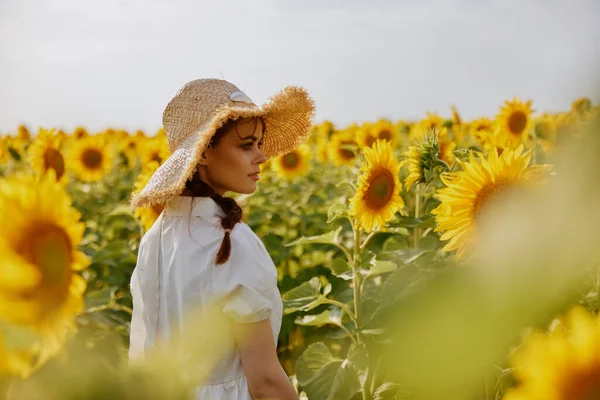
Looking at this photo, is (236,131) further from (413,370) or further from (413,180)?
(413,370)

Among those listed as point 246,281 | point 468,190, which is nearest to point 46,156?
point 246,281

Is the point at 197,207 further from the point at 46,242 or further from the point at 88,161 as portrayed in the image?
the point at 88,161

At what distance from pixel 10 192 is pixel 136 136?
23.2 feet

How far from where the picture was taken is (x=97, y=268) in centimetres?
387

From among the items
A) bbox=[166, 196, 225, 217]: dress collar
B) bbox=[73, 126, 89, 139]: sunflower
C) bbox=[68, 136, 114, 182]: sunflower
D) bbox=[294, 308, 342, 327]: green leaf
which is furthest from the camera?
bbox=[73, 126, 89, 139]: sunflower

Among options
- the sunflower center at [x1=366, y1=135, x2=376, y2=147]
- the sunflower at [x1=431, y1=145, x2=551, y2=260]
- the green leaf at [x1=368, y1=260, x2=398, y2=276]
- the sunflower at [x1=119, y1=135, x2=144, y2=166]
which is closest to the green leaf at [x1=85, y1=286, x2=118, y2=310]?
the green leaf at [x1=368, y1=260, x2=398, y2=276]

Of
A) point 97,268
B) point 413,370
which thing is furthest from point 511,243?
point 97,268

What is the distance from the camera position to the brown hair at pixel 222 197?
1545 millimetres

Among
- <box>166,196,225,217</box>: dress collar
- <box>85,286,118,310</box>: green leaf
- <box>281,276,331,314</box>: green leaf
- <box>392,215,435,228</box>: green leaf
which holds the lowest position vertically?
<box>85,286,118,310</box>: green leaf

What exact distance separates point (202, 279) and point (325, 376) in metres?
0.91

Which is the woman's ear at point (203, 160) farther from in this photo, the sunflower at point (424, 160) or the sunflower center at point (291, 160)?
the sunflower center at point (291, 160)

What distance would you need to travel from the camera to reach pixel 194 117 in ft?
5.74

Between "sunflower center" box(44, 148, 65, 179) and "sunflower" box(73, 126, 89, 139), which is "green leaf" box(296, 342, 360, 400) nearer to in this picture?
"sunflower center" box(44, 148, 65, 179)

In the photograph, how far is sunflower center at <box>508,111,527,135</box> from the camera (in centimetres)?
429
